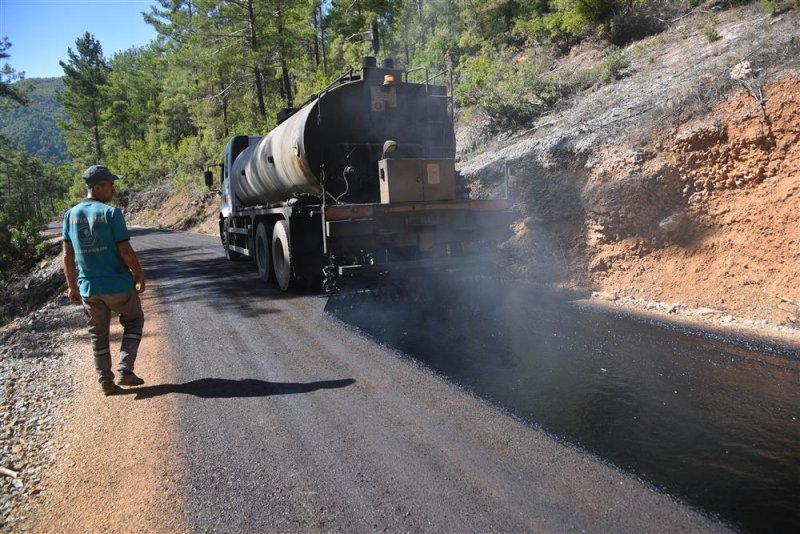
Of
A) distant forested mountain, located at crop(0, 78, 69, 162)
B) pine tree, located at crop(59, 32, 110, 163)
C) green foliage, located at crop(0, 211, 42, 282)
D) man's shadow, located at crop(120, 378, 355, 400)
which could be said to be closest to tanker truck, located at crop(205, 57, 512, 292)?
man's shadow, located at crop(120, 378, 355, 400)

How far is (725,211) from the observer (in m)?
6.36

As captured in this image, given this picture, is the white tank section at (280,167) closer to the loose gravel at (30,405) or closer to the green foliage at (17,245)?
the loose gravel at (30,405)

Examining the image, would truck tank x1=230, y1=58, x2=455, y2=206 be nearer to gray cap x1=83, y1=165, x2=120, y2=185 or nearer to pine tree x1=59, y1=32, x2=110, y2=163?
gray cap x1=83, y1=165, x2=120, y2=185

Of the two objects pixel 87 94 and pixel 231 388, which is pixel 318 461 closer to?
pixel 231 388

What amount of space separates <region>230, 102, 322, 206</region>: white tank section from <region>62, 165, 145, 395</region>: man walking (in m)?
3.34

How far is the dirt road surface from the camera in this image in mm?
2443

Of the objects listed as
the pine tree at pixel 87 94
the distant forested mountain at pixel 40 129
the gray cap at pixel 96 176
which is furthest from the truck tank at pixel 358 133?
the distant forested mountain at pixel 40 129

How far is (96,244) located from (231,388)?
166 cm

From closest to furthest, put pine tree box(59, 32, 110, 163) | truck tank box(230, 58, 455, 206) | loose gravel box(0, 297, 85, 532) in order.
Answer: loose gravel box(0, 297, 85, 532), truck tank box(230, 58, 455, 206), pine tree box(59, 32, 110, 163)

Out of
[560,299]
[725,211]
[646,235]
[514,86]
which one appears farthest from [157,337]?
[514,86]

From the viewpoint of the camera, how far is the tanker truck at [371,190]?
648 cm

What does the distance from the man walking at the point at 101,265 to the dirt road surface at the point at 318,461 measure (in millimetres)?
347

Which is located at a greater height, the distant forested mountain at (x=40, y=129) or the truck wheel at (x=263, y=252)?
the distant forested mountain at (x=40, y=129)

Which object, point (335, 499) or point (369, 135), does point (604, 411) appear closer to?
point (335, 499)
